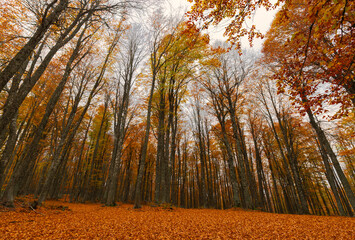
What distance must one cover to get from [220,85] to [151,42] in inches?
270

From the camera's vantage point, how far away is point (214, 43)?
45.2 ft

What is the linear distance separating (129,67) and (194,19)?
8.79 meters

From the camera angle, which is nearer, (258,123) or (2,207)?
(2,207)

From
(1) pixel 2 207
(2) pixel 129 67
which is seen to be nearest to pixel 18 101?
(1) pixel 2 207

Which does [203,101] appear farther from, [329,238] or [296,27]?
[329,238]

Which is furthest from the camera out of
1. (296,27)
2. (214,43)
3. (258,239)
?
(214,43)

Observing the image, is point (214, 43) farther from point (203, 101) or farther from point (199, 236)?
point (199, 236)

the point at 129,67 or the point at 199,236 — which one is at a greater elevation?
the point at 129,67

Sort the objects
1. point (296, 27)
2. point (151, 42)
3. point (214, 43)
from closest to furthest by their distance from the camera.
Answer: point (296, 27) < point (151, 42) < point (214, 43)

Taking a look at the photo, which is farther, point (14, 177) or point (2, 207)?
point (14, 177)

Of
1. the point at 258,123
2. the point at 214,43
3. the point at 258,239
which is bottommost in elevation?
the point at 258,239

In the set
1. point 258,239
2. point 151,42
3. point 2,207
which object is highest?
point 151,42

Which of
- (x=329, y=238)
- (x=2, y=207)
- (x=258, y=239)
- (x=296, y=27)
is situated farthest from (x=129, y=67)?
(x=329, y=238)

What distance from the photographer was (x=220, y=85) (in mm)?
12789
